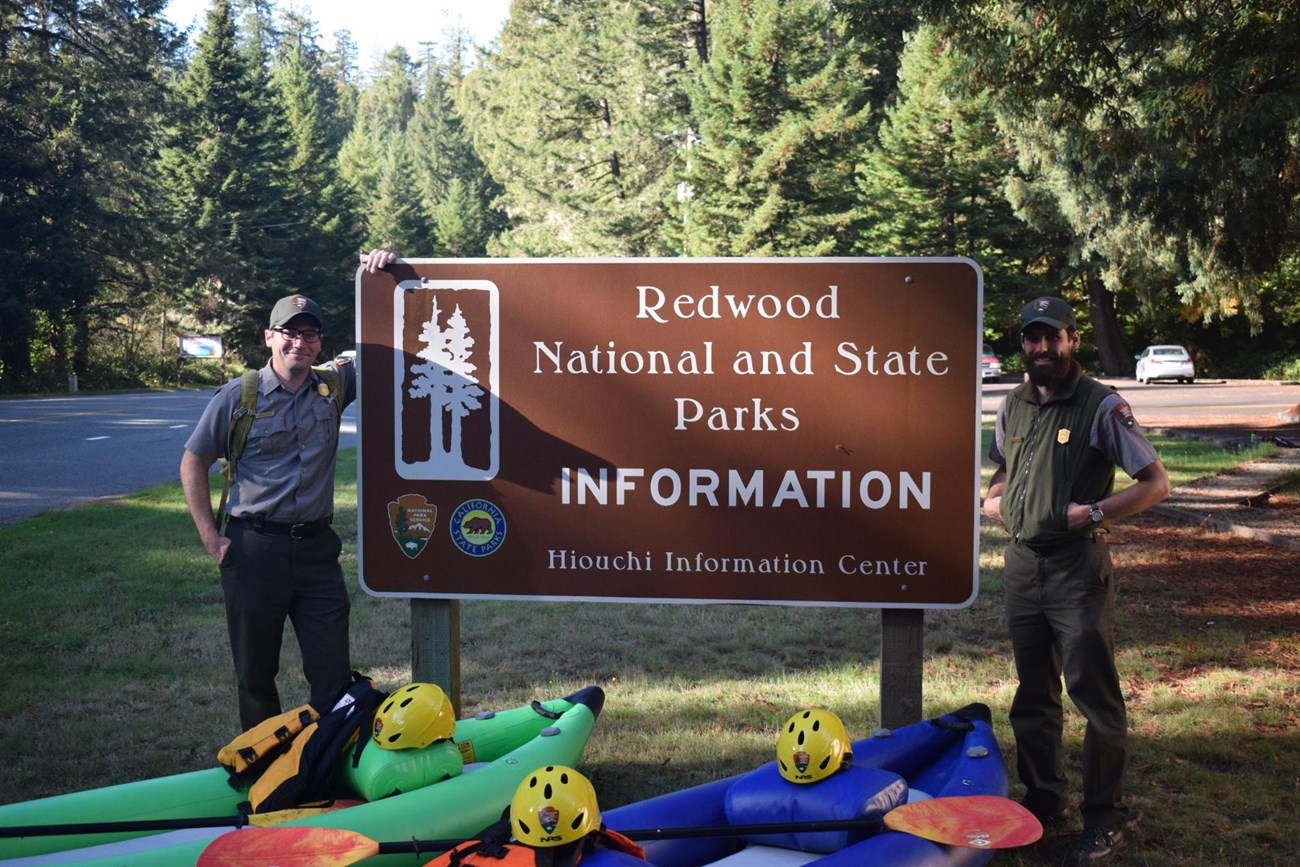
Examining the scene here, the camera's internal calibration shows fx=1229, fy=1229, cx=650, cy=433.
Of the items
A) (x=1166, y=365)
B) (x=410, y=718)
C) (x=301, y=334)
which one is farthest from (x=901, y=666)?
(x=1166, y=365)

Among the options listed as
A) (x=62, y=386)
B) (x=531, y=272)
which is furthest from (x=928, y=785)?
(x=62, y=386)

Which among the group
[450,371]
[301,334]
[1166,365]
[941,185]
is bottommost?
[450,371]

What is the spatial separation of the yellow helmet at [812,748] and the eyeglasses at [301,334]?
2.45m

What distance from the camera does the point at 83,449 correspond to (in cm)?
1920

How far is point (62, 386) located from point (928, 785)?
41157 millimetres

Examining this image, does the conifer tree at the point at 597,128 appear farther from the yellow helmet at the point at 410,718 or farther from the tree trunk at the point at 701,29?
the yellow helmet at the point at 410,718

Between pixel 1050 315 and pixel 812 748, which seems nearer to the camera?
pixel 812 748

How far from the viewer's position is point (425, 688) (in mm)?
4391

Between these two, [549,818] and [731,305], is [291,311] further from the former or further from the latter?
[549,818]

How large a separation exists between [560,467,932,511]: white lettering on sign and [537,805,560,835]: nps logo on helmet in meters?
1.64

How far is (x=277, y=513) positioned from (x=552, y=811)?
2068 millimetres

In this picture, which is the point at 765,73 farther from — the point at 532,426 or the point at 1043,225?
the point at 532,426

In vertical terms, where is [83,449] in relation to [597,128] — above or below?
below

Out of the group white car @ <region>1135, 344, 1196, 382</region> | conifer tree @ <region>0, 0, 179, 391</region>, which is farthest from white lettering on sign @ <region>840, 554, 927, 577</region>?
white car @ <region>1135, 344, 1196, 382</region>
